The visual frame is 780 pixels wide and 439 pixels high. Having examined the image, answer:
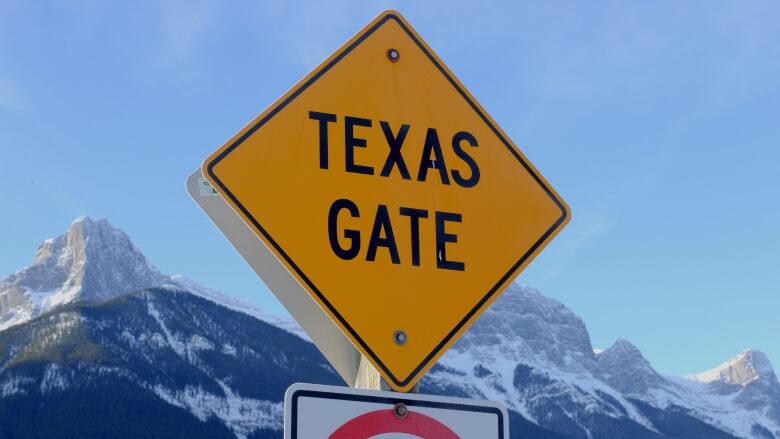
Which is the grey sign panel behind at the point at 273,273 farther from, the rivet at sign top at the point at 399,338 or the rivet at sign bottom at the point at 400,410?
the rivet at sign bottom at the point at 400,410

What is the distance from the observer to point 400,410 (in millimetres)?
3207

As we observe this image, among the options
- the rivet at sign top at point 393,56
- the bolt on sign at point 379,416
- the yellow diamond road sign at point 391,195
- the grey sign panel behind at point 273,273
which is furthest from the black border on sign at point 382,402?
the rivet at sign top at point 393,56

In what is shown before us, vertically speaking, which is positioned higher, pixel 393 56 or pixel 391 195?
pixel 393 56

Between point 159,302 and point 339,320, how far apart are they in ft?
591

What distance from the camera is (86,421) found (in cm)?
13262

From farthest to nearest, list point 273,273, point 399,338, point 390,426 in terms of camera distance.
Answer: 1. point 273,273
2. point 399,338
3. point 390,426

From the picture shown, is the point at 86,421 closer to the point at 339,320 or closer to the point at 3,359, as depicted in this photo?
the point at 3,359

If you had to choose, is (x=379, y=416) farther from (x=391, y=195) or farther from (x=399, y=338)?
(x=391, y=195)

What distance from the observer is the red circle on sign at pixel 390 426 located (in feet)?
10.4

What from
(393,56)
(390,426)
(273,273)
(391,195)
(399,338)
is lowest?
(390,426)

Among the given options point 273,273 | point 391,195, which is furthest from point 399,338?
point 273,273

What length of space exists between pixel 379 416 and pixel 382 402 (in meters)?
0.04

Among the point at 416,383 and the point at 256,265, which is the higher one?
the point at 256,265

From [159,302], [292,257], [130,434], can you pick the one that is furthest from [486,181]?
[159,302]
